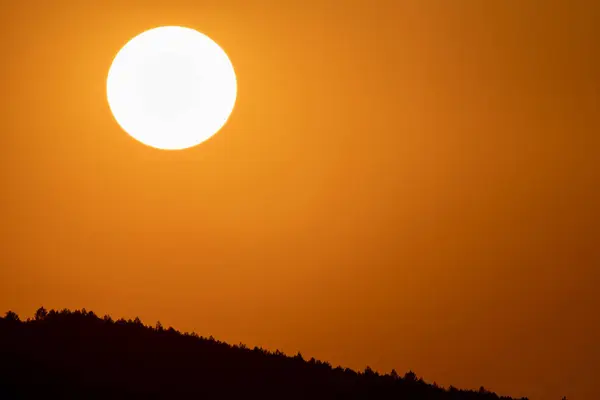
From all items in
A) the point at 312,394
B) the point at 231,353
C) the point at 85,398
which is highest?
the point at 231,353

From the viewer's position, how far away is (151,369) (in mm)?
17750

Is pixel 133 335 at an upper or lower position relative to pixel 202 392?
upper

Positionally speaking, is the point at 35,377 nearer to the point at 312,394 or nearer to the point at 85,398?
the point at 85,398

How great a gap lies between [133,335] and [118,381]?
481 centimetres

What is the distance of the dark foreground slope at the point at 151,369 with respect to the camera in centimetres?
1584

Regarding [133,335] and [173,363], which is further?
[133,335]

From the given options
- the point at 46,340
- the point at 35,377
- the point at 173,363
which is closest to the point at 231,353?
the point at 173,363

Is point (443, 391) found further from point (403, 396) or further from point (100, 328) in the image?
point (100, 328)

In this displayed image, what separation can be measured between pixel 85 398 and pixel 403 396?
685 centimetres

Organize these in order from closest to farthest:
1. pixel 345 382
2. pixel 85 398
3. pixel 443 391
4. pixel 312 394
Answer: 1. pixel 85 398
2. pixel 312 394
3. pixel 345 382
4. pixel 443 391

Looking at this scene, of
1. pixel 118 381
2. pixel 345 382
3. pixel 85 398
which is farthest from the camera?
pixel 345 382

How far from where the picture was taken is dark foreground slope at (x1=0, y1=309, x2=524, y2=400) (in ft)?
52.0

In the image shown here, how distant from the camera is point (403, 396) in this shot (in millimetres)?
18766

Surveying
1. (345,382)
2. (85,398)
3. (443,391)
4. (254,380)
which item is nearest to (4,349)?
(85,398)
